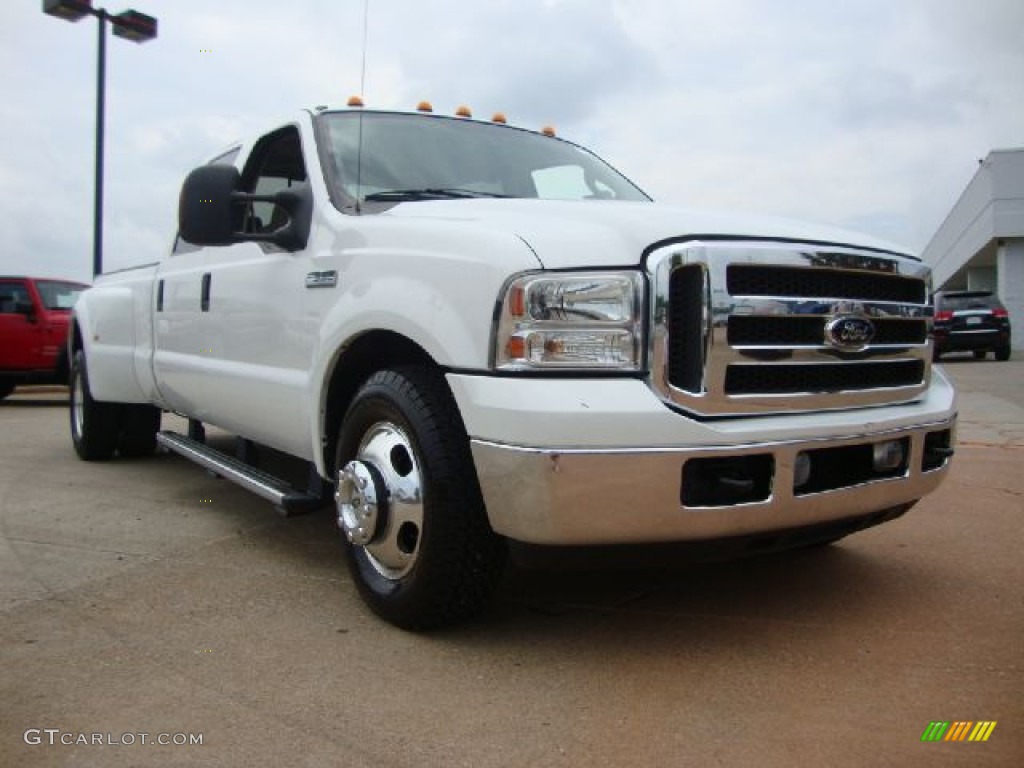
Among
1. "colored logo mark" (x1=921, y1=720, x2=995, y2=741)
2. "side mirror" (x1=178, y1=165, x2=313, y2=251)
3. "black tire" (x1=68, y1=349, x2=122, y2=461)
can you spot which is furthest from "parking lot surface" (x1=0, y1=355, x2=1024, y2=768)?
"black tire" (x1=68, y1=349, x2=122, y2=461)

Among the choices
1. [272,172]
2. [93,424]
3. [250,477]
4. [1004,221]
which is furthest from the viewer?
[1004,221]

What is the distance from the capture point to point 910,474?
10.0 feet

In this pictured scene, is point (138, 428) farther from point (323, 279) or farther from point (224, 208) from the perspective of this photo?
point (323, 279)

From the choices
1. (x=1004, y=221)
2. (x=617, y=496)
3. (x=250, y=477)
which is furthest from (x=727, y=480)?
(x=1004, y=221)

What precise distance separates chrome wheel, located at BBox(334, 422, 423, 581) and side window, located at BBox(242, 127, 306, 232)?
53.4 inches

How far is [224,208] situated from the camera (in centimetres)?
354

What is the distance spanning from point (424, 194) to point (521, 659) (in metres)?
1.80

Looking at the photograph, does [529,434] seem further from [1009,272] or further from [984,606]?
[1009,272]

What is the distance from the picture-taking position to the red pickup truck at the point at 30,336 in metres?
12.1

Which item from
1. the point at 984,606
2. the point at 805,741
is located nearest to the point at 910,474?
the point at 984,606

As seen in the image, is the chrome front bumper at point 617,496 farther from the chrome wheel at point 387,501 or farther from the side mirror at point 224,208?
the side mirror at point 224,208

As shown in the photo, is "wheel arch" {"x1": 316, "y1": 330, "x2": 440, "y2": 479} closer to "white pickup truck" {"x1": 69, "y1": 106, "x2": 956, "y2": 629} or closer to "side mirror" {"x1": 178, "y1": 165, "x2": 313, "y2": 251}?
"white pickup truck" {"x1": 69, "y1": 106, "x2": 956, "y2": 629}

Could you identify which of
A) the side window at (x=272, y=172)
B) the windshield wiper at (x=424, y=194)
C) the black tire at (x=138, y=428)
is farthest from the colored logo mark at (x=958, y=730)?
the black tire at (x=138, y=428)

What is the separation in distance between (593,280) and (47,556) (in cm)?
289
